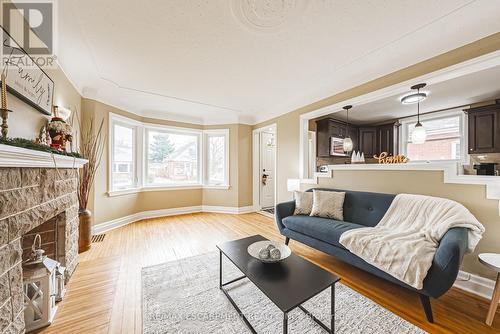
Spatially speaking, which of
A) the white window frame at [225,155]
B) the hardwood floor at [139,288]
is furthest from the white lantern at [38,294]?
the white window frame at [225,155]

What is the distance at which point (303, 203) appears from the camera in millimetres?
2826

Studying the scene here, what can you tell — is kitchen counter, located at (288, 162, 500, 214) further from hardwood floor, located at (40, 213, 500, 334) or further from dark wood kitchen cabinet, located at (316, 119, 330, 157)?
dark wood kitchen cabinet, located at (316, 119, 330, 157)

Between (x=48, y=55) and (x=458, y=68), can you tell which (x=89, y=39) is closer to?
(x=48, y=55)

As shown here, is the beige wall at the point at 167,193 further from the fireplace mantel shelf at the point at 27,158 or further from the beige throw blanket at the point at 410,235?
the beige throw blanket at the point at 410,235

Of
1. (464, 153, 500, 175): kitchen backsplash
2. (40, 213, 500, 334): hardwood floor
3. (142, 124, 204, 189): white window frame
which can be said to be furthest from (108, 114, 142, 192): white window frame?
(464, 153, 500, 175): kitchen backsplash

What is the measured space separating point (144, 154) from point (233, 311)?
151 inches

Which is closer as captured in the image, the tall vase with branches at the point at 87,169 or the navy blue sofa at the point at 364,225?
the navy blue sofa at the point at 364,225

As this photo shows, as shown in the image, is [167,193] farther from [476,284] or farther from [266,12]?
[476,284]

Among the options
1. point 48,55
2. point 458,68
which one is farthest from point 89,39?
point 458,68

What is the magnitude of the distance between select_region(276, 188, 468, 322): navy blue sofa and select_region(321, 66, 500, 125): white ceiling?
1.58 meters

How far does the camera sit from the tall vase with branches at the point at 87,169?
103 inches

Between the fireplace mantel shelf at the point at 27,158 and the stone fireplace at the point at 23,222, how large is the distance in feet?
0.12

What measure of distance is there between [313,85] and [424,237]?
7.97ft

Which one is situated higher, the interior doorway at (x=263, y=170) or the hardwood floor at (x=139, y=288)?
the interior doorway at (x=263, y=170)
